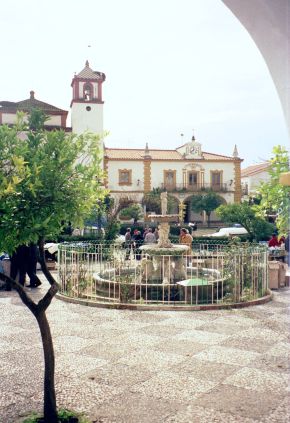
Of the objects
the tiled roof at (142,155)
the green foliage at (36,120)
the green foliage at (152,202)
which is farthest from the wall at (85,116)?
the green foliage at (36,120)

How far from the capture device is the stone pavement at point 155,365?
13.9 ft

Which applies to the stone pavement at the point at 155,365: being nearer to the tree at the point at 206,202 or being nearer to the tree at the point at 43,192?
the tree at the point at 43,192

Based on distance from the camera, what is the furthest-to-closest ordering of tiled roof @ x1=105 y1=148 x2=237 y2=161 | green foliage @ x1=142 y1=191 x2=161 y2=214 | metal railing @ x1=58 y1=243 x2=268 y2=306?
1. tiled roof @ x1=105 y1=148 x2=237 y2=161
2. green foliage @ x1=142 y1=191 x2=161 y2=214
3. metal railing @ x1=58 y1=243 x2=268 y2=306

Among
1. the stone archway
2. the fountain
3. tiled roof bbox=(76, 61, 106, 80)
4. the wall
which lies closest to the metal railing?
the fountain

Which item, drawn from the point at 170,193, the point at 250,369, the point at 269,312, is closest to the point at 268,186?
the point at 250,369

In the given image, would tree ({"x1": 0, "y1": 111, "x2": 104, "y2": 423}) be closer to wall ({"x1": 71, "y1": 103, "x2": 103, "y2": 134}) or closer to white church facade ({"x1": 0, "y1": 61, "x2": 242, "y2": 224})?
wall ({"x1": 71, "y1": 103, "x2": 103, "y2": 134})

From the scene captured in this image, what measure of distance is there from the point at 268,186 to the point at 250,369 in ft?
6.95

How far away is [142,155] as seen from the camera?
44.2 meters

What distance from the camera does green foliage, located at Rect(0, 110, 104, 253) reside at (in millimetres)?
3764

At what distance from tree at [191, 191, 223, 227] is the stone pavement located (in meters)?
33.6

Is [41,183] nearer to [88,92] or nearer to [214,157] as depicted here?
[88,92]

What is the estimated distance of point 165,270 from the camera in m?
10.3

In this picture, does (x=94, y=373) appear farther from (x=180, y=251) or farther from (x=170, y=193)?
(x=170, y=193)

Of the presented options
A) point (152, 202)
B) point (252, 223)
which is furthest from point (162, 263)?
point (152, 202)
